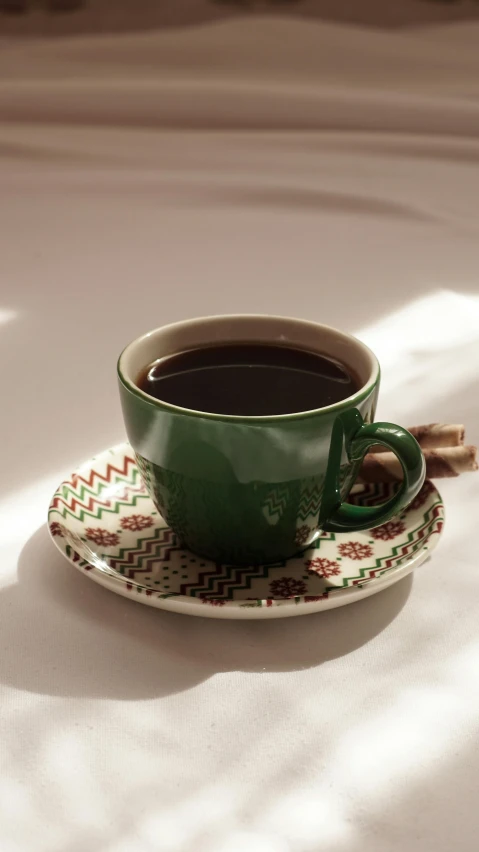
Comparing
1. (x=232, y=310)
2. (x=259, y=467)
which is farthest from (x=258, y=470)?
(x=232, y=310)

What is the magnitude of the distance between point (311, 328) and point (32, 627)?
0.92 feet

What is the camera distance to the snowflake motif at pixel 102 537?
2.13 feet

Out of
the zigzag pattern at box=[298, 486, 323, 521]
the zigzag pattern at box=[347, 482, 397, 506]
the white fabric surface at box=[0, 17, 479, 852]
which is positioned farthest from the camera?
the zigzag pattern at box=[347, 482, 397, 506]

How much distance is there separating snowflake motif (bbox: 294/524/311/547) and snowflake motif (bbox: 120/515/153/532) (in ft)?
0.38

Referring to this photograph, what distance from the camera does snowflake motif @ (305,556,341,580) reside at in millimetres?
621

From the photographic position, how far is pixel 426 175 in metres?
1.69

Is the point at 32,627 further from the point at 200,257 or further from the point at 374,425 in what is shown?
the point at 200,257

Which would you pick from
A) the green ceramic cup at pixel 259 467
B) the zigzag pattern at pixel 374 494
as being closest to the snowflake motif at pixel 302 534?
the green ceramic cup at pixel 259 467

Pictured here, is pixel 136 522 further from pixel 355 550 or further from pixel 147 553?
pixel 355 550

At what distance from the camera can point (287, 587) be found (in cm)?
61

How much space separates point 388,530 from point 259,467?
14 cm

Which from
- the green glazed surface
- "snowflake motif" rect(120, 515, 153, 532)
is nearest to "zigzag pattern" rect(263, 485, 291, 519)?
the green glazed surface

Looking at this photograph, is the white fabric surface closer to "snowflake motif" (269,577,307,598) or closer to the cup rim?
"snowflake motif" (269,577,307,598)

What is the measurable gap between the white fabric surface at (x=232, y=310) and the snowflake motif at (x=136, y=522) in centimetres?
5
